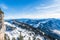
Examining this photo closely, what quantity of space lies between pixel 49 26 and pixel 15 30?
1.32 meters

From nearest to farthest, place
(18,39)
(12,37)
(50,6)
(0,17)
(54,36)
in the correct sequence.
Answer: (0,17) → (18,39) → (12,37) → (50,6) → (54,36)

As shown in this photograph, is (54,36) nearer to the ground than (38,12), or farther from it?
nearer to the ground

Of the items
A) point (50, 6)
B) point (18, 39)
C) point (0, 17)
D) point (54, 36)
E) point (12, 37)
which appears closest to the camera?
point (0, 17)

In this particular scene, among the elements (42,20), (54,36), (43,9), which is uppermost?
(43,9)

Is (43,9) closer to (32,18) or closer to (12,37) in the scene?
(32,18)

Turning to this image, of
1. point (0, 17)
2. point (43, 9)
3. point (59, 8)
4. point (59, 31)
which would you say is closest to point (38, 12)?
point (43, 9)

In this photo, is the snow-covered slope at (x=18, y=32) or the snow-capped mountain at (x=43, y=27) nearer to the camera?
the snow-covered slope at (x=18, y=32)

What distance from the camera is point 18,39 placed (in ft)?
16.3

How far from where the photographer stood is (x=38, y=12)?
19.3 feet

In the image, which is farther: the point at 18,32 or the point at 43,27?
the point at 43,27

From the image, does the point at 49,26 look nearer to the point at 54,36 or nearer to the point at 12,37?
the point at 54,36

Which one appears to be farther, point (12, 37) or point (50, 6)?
point (50, 6)

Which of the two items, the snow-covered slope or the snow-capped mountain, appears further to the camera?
the snow-capped mountain

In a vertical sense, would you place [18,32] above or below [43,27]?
below
